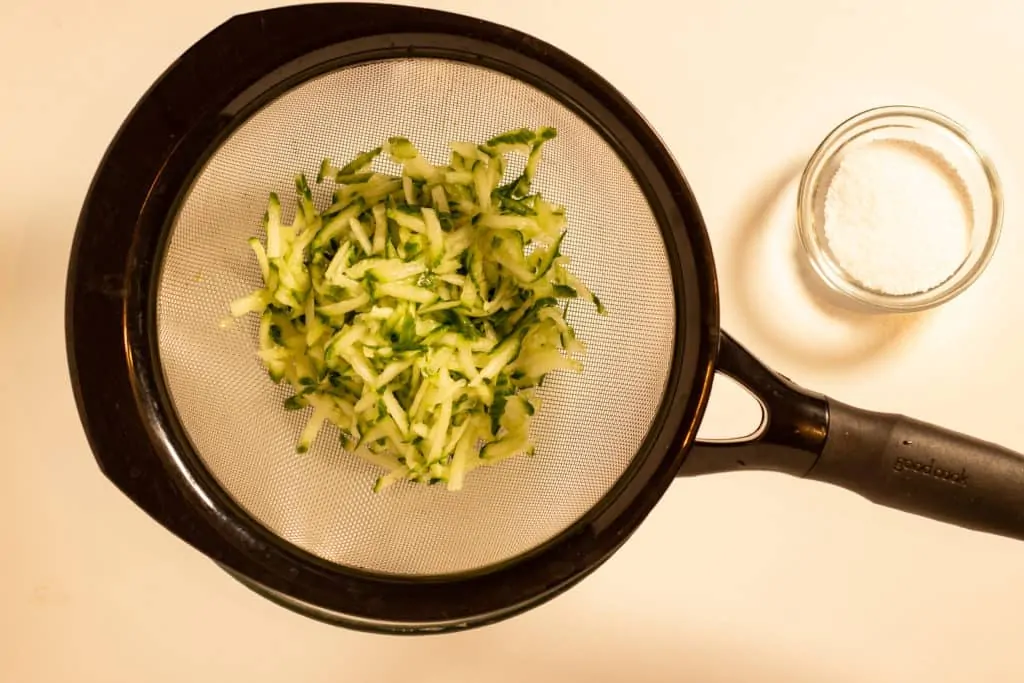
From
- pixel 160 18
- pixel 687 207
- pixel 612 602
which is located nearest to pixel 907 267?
pixel 687 207

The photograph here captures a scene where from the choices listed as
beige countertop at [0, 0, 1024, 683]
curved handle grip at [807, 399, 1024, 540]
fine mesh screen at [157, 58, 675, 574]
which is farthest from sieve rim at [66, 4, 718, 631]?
beige countertop at [0, 0, 1024, 683]

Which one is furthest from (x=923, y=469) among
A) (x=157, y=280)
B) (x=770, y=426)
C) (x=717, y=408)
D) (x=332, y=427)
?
(x=157, y=280)

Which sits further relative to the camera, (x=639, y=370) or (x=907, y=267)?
(x=907, y=267)

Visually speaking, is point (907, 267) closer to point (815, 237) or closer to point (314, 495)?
point (815, 237)

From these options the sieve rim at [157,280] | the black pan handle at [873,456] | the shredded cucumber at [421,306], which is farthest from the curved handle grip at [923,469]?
the shredded cucumber at [421,306]

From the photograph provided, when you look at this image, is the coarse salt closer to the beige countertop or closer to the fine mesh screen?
the beige countertop

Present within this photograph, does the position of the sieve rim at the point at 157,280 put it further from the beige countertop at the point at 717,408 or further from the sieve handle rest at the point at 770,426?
the beige countertop at the point at 717,408
